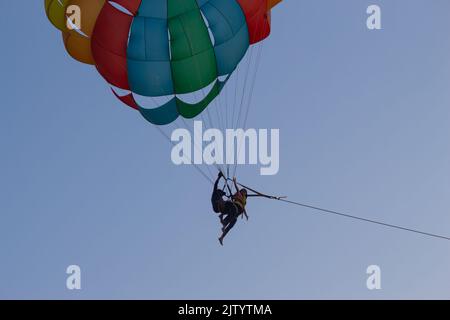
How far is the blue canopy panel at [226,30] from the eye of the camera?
15.3 meters

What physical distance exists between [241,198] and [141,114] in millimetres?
3068

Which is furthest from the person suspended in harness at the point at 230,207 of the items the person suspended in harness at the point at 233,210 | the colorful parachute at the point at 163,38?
the colorful parachute at the point at 163,38

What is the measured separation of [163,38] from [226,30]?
1114 mm

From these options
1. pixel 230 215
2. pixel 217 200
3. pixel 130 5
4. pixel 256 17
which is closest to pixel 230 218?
pixel 230 215

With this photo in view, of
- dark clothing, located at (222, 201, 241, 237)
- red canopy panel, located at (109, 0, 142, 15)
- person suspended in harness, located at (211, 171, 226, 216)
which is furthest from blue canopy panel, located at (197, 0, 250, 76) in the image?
dark clothing, located at (222, 201, 241, 237)

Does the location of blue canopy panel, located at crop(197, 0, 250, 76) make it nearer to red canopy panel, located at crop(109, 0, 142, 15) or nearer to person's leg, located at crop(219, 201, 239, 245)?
red canopy panel, located at crop(109, 0, 142, 15)

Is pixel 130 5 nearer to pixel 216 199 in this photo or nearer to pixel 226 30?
pixel 226 30

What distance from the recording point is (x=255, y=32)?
16.0m

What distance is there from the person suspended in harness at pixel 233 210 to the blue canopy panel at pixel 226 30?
255 cm

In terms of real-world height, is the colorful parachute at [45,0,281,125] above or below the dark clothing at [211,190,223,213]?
above

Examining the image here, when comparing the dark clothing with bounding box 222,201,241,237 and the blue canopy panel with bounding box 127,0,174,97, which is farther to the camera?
the blue canopy panel with bounding box 127,0,174,97

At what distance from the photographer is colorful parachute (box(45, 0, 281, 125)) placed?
50.1ft

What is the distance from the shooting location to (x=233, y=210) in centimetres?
1441

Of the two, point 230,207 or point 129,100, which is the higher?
point 129,100
